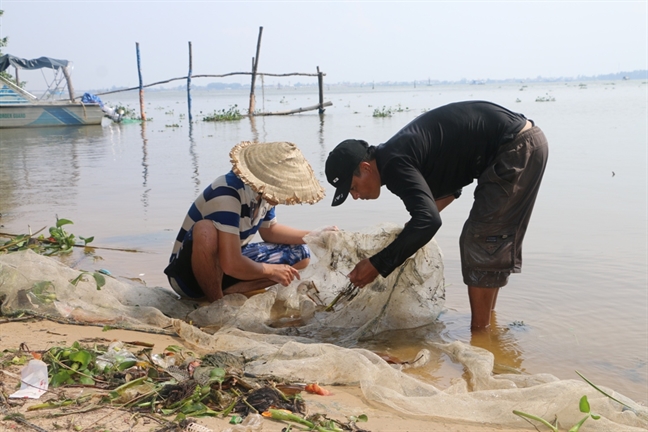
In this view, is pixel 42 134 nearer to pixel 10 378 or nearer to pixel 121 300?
pixel 121 300

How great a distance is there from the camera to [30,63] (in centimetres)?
2020

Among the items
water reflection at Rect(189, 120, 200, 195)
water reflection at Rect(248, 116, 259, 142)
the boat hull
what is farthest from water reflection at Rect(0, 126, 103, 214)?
water reflection at Rect(248, 116, 259, 142)

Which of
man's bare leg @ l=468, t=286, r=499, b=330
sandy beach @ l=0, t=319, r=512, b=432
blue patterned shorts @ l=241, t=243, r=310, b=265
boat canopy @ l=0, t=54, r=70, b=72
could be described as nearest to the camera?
sandy beach @ l=0, t=319, r=512, b=432

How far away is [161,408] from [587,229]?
476cm

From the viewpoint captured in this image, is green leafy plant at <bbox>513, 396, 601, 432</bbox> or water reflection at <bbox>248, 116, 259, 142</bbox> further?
water reflection at <bbox>248, 116, 259, 142</bbox>

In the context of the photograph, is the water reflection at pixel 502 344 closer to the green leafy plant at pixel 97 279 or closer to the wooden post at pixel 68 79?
the green leafy plant at pixel 97 279

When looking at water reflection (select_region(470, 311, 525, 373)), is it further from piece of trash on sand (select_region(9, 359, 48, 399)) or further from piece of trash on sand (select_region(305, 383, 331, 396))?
piece of trash on sand (select_region(9, 359, 48, 399))

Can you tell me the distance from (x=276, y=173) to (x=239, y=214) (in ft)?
1.04

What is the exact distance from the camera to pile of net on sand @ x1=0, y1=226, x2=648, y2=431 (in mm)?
2352

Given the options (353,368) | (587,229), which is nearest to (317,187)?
(353,368)

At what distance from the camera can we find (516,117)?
130 inches

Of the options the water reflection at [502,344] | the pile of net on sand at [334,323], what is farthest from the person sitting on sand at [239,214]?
the water reflection at [502,344]

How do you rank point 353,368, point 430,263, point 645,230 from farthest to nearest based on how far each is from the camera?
point 645,230, point 430,263, point 353,368

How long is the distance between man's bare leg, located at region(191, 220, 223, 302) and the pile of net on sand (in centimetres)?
14
